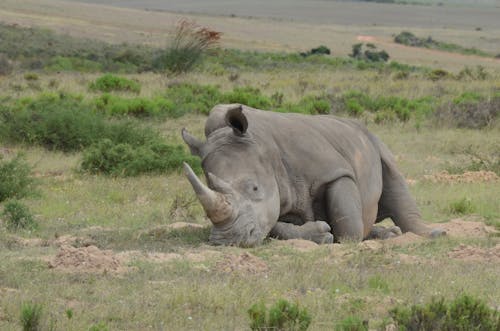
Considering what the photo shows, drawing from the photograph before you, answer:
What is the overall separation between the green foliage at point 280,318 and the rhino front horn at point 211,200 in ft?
8.34

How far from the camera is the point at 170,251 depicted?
9602 mm

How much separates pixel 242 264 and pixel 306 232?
168 centimetres

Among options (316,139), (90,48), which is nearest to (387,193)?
(316,139)

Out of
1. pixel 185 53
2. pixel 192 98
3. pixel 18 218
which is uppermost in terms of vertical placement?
pixel 18 218

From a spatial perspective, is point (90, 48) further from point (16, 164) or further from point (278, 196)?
point (278, 196)

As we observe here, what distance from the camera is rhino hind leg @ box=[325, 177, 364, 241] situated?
34.3 feet

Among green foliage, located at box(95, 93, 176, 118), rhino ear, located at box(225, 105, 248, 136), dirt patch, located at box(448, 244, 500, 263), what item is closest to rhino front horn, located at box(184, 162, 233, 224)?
rhino ear, located at box(225, 105, 248, 136)

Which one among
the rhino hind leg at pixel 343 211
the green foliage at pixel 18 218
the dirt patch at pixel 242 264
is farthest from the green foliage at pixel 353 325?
the green foliage at pixel 18 218

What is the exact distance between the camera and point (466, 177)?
16.1 m

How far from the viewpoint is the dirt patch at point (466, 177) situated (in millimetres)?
15930

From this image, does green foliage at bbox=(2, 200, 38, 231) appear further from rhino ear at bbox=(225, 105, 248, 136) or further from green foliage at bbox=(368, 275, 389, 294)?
green foliage at bbox=(368, 275, 389, 294)

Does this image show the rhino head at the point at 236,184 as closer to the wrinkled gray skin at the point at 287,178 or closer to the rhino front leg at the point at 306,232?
the wrinkled gray skin at the point at 287,178

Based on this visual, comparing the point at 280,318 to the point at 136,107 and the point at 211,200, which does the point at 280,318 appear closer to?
the point at 211,200

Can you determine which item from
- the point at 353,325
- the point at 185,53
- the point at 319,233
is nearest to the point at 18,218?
the point at 319,233
